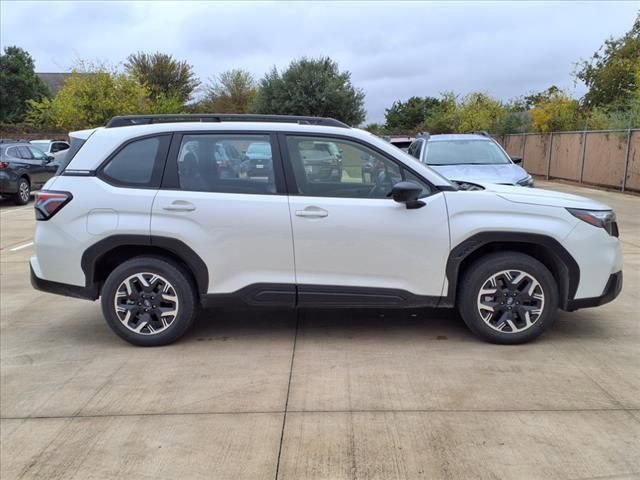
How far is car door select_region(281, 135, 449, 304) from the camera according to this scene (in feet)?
14.5

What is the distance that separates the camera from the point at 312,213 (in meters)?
4.45

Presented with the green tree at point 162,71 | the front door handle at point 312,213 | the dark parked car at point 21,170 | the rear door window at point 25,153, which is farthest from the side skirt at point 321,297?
the green tree at point 162,71

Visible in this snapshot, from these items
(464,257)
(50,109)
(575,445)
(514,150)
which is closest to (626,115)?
(514,150)

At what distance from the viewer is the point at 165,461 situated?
3.11 metres

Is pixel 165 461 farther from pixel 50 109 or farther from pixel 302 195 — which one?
pixel 50 109

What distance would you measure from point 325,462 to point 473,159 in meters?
7.69

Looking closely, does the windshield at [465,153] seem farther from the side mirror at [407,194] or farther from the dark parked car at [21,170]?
the dark parked car at [21,170]

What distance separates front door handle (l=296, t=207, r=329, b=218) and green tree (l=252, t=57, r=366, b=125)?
27317 millimetres

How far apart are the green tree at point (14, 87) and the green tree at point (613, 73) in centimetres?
3956

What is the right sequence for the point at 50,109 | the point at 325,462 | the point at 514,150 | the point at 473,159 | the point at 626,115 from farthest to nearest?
the point at 50,109
the point at 514,150
the point at 626,115
the point at 473,159
the point at 325,462

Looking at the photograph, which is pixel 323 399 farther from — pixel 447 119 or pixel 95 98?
pixel 447 119

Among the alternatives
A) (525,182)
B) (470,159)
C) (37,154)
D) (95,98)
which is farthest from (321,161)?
(95,98)

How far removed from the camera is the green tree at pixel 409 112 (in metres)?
67.0

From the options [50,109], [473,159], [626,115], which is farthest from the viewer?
[50,109]
